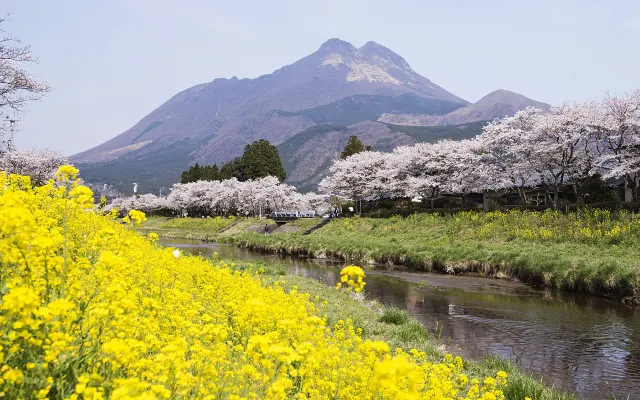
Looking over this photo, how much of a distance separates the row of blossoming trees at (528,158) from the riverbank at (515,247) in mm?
4938

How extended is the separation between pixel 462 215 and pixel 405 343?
26333mm

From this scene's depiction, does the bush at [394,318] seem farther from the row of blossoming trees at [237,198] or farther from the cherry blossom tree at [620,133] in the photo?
the row of blossoming trees at [237,198]

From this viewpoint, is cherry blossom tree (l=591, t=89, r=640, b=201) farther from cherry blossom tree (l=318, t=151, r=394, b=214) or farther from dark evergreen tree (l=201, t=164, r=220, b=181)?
dark evergreen tree (l=201, t=164, r=220, b=181)

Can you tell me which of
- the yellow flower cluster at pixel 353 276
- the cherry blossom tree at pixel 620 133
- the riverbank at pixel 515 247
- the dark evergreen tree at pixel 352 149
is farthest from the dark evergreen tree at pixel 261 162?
the yellow flower cluster at pixel 353 276

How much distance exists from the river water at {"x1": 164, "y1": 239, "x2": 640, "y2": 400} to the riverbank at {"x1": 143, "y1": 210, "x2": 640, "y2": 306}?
38.2 inches

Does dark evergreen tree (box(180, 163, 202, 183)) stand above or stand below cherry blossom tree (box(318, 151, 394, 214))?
above

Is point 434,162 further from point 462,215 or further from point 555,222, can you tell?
point 555,222

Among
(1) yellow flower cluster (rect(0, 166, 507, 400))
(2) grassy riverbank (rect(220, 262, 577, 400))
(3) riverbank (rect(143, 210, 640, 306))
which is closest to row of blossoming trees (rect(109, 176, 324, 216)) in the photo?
(3) riverbank (rect(143, 210, 640, 306))

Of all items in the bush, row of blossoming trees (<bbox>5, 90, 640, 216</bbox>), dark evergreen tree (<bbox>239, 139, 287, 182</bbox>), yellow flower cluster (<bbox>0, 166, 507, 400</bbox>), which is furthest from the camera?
dark evergreen tree (<bbox>239, 139, 287, 182</bbox>)

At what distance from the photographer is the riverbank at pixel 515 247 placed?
17.8 meters

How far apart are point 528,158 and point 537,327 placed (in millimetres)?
22739

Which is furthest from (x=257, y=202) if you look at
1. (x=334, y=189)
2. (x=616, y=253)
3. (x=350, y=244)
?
Answer: (x=616, y=253)

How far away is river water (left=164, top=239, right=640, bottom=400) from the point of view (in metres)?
9.55

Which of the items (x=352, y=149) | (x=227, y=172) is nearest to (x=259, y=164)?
(x=227, y=172)
